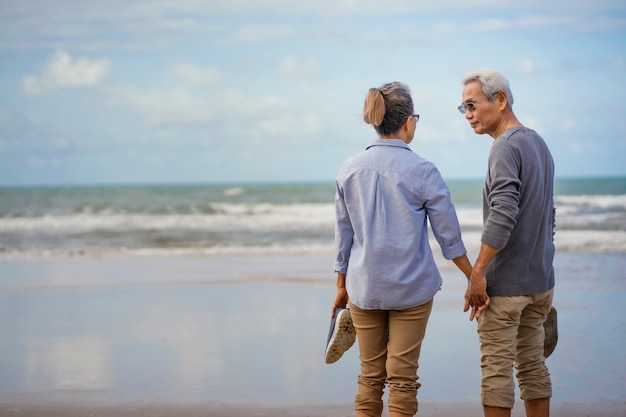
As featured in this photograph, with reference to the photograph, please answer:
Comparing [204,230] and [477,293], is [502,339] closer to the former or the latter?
[477,293]

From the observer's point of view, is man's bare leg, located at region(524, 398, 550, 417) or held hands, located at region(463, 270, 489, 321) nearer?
held hands, located at region(463, 270, 489, 321)

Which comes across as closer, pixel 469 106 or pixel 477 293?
pixel 477 293

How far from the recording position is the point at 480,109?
3133 millimetres

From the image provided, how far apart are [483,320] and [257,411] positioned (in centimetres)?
153

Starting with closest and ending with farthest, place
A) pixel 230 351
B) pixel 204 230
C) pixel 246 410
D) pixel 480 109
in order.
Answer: pixel 480 109 → pixel 246 410 → pixel 230 351 → pixel 204 230

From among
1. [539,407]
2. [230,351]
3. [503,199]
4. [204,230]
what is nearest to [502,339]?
[539,407]

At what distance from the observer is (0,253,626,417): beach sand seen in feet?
13.8

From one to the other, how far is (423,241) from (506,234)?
327 millimetres

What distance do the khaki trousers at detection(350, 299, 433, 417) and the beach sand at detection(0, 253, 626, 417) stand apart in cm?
104

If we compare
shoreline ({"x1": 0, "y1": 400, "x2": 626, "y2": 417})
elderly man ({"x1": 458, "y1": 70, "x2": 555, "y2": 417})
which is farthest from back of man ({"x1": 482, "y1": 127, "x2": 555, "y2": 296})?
shoreline ({"x1": 0, "y1": 400, "x2": 626, "y2": 417})

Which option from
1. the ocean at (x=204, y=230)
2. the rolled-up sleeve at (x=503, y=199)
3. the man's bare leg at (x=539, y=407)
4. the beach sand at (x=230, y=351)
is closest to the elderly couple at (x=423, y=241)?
the rolled-up sleeve at (x=503, y=199)

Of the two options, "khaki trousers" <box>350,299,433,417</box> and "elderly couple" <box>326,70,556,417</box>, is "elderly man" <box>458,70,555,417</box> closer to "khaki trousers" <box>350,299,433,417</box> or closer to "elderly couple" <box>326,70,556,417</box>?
"elderly couple" <box>326,70,556,417</box>

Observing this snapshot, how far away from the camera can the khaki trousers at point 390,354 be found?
2.95 metres

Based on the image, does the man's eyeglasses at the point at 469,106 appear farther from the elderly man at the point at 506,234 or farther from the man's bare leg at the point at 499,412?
the man's bare leg at the point at 499,412
